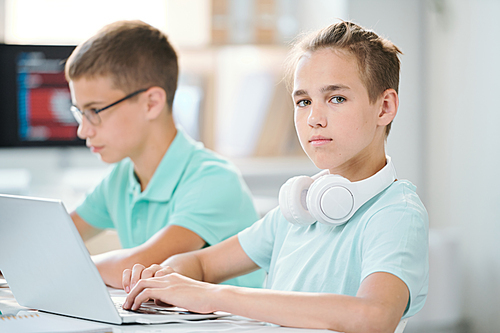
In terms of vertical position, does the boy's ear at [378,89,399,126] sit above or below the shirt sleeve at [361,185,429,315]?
above

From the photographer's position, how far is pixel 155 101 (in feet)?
4.74

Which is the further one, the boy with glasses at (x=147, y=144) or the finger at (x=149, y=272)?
the boy with glasses at (x=147, y=144)

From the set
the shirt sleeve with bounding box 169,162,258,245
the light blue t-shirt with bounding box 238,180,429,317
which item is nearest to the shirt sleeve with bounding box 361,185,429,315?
the light blue t-shirt with bounding box 238,180,429,317

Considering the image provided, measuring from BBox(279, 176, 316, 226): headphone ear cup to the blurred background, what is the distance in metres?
1.48

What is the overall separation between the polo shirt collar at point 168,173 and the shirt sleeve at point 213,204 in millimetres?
34

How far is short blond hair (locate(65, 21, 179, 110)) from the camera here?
4.50 feet

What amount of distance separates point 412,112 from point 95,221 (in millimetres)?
1798

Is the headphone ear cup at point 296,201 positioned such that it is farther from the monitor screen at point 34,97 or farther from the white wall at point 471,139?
the monitor screen at point 34,97

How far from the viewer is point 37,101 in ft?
8.95

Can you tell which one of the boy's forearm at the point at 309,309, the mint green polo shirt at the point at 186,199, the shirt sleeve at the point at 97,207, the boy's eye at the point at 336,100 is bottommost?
the shirt sleeve at the point at 97,207

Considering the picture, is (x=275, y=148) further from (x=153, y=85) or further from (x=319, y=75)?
(x=319, y=75)

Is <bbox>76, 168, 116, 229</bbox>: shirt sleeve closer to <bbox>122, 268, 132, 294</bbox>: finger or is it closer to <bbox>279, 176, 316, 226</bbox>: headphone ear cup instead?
<bbox>122, 268, 132, 294</bbox>: finger

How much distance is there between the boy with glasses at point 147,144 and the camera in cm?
133

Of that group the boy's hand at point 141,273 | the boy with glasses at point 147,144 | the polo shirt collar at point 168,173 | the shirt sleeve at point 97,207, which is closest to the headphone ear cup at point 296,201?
the boy's hand at point 141,273
